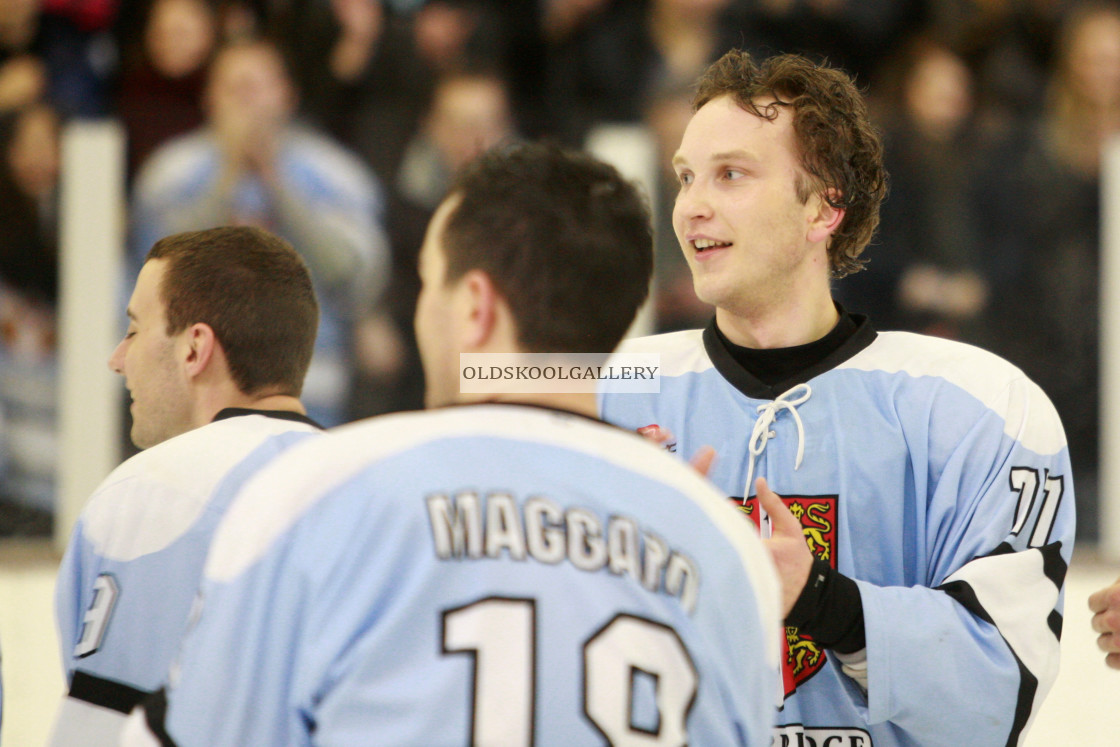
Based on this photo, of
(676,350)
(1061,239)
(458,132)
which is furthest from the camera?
(458,132)

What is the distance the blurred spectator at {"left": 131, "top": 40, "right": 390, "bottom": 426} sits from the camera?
4.02 m

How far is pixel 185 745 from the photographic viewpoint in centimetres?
110

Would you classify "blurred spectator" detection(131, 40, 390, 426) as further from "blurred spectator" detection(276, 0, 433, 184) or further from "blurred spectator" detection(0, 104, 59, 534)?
"blurred spectator" detection(0, 104, 59, 534)

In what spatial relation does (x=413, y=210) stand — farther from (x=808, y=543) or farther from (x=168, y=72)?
(x=808, y=543)

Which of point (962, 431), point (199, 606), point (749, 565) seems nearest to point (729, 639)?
point (749, 565)

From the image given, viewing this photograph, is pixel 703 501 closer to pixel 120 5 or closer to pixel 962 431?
pixel 962 431

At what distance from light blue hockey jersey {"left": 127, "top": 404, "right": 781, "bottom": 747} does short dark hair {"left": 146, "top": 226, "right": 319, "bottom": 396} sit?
820 mm

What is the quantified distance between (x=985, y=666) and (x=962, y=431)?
0.37 meters

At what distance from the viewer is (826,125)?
1.99 m

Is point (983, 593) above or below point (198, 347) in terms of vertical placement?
below

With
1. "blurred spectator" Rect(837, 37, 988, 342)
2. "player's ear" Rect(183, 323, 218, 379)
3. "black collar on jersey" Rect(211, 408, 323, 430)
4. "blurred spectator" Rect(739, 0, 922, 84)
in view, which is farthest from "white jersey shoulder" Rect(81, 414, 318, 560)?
"blurred spectator" Rect(739, 0, 922, 84)

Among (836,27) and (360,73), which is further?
(836,27)

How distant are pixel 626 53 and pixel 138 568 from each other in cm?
352

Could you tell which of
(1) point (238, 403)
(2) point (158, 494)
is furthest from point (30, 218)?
(2) point (158, 494)
